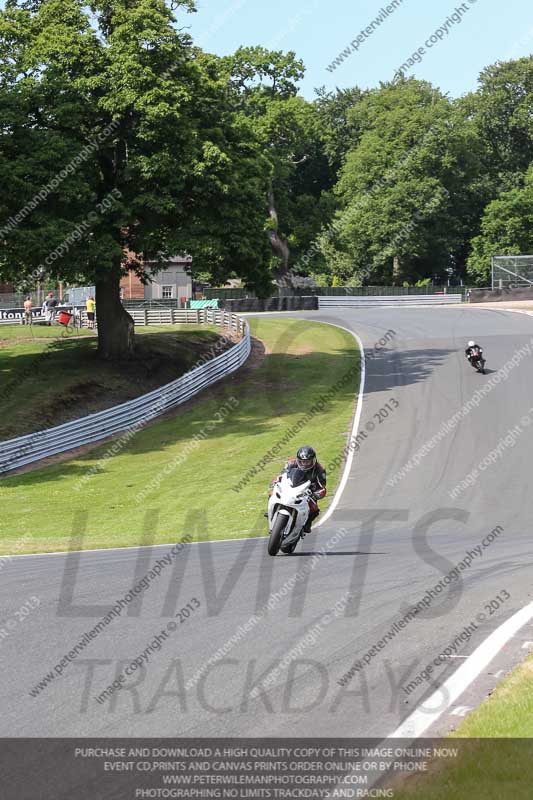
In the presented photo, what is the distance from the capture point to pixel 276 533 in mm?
13656

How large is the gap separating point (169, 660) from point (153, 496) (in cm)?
1608

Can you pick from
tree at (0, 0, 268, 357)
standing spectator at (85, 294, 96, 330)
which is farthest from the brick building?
tree at (0, 0, 268, 357)

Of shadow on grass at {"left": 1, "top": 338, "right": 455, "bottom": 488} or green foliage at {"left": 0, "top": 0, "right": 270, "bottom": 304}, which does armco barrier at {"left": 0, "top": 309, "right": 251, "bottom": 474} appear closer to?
shadow on grass at {"left": 1, "top": 338, "right": 455, "bottom": 488}

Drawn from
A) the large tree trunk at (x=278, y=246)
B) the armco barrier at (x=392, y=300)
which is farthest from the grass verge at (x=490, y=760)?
the large tree trunk at (x=278, y=246)

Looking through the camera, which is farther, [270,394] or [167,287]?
[167,287]

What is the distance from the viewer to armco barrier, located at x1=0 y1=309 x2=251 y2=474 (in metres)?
29.2


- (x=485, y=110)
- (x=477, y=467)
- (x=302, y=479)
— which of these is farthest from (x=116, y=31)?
(x=485, y=110)

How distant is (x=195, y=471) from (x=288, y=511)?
44.9 feet

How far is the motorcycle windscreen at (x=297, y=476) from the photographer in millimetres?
14039

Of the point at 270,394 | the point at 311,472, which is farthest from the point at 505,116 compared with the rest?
the point at 311,472

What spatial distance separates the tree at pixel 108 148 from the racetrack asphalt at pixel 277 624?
1939 cm

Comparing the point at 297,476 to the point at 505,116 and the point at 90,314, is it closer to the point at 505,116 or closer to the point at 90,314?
the point at 90,314

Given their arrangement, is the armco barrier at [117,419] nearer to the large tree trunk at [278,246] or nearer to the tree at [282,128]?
the tree at [282,128]

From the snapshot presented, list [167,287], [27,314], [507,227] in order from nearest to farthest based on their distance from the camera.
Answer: [27,314], [507,227], [167,287]
